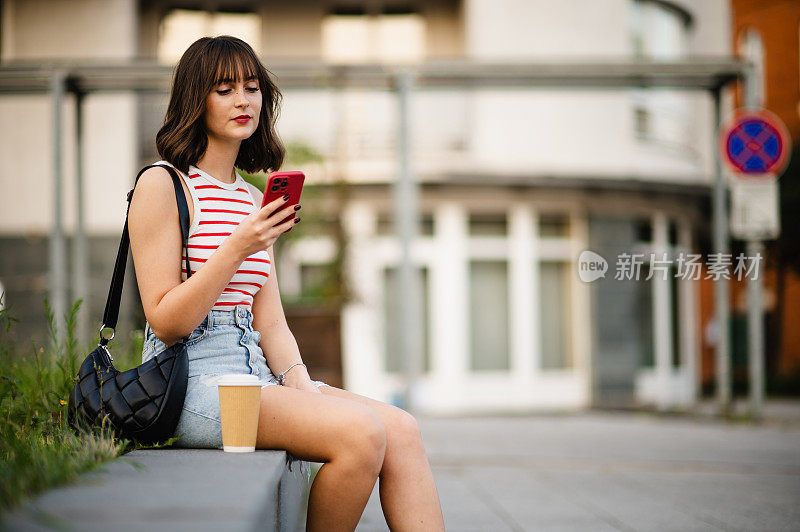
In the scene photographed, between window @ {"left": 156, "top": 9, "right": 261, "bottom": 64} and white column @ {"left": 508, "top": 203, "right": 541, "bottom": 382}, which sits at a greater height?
window @ {"left": 156, "top": 9, "right": 261, "bottom": 64}

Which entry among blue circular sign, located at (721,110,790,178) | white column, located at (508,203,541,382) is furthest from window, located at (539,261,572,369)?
blue circular sign, located at (721,110,790,178)

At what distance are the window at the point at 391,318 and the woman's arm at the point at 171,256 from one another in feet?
35.8

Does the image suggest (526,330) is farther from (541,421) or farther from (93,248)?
(93,248)

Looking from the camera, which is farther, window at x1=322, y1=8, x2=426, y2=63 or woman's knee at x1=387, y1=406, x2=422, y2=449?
window at x1=322, y1=8, x2=426, y2=63

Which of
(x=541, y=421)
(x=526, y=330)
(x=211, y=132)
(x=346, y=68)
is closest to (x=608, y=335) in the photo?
(x=526, y=330)

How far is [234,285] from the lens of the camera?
105 inches

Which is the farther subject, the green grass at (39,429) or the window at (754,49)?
the window at (754,49)

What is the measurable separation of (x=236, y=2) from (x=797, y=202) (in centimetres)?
1032

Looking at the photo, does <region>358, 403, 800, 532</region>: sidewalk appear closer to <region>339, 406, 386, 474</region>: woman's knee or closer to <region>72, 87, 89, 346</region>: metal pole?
<region>339, 406, 386, 474</region>: woman's knee

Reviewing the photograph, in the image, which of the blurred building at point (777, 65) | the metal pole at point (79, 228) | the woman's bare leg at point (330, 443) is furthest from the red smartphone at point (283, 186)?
the blurred building at point (777, 65)

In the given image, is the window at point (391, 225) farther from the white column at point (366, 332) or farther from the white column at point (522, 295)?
the white column at point (522, 295)

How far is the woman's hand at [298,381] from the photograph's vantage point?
2.77 meters

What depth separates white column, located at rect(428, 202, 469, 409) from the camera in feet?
43.9

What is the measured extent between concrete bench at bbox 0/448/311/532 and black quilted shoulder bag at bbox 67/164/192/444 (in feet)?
0.26
